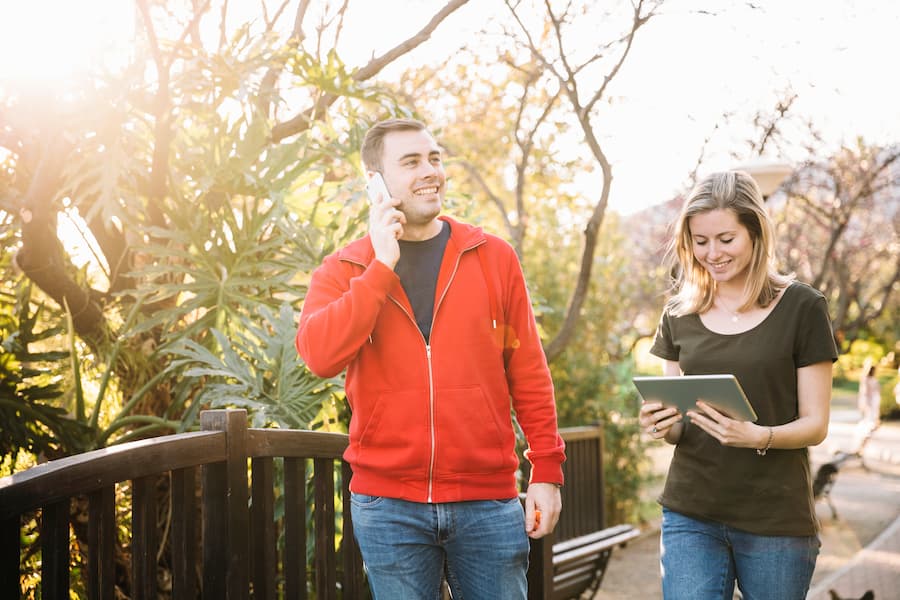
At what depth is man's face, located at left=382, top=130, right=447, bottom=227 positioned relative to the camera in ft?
7.48

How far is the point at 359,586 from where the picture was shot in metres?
3.00

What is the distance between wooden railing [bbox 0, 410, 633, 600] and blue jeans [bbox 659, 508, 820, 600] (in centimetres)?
63

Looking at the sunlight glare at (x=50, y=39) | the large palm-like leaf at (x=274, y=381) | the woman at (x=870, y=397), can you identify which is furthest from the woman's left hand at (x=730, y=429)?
the woman at (x=870, y=397)

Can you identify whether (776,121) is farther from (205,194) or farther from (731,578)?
(731,578)

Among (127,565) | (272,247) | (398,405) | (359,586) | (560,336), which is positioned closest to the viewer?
(398,405)

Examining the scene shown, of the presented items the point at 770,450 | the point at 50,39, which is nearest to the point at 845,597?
the point at 770,450

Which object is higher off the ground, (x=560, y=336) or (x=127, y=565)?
(x=560, y=336)

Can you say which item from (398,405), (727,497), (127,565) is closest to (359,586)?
(398,405)

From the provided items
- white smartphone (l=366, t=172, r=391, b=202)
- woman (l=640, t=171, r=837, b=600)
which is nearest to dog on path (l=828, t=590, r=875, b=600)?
woman (l=640, t=171, r=837, b=600)

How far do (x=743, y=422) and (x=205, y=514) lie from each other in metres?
1.60

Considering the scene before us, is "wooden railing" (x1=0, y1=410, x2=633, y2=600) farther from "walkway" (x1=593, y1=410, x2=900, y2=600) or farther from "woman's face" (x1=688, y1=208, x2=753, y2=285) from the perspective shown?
"walkway" (x1=593, y1=410, x2=900, y2=600)

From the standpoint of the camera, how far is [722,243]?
2.55m

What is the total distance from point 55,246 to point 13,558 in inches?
140

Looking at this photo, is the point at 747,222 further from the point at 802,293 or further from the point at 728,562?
the point at 728,562
